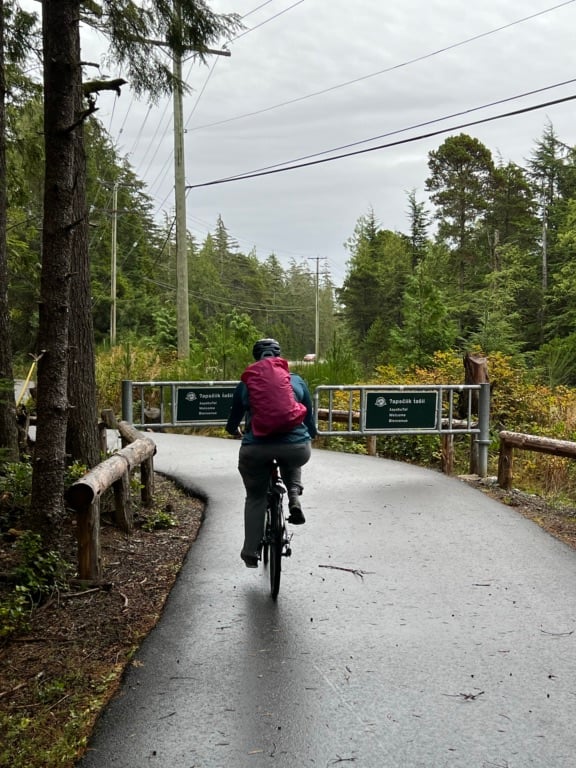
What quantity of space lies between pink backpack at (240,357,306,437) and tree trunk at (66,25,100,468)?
124 inches

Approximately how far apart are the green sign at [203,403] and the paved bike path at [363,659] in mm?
4441

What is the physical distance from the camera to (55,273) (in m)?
6.02

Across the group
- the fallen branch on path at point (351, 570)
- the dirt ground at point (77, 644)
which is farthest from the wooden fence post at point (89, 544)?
the fallen branch on path at point (351, 570)

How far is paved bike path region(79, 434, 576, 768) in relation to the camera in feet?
11.1

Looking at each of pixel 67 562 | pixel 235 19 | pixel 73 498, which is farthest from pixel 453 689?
pixel 235 19

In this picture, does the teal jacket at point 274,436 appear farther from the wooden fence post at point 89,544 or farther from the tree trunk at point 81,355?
the tree trunk at point 81,355

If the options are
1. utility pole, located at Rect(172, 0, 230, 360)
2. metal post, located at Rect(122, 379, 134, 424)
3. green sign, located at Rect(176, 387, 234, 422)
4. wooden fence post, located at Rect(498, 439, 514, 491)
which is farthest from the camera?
utility pole, located at Rect(172, 0, 230, 360)

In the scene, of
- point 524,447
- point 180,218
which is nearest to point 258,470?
point 524,447

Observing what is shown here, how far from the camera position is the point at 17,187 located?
43.0ft

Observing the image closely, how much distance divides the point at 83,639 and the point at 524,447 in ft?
22.7

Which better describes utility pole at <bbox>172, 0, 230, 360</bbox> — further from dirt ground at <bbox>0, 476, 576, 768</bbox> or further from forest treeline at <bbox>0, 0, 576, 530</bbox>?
dirt ground at <bbox>0, 476, 576, 768</bbox>

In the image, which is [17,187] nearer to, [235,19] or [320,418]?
[235,19]

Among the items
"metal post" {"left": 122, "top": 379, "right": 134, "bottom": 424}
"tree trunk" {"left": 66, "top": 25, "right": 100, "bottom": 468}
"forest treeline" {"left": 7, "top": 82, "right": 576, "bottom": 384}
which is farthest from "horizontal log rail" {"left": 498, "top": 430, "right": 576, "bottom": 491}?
"forest treeline" {"left": 7, "top": 82, "right": 576, "bottom": 384}

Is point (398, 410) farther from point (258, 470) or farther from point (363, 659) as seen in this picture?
point (363, 659)
